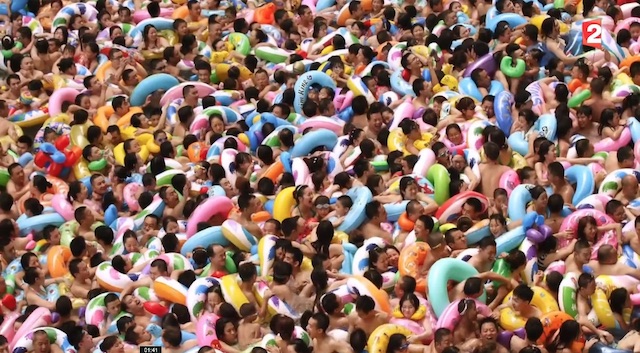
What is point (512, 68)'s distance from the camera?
14.5 meters

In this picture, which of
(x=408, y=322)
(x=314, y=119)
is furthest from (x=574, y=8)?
(x=408, y=322)

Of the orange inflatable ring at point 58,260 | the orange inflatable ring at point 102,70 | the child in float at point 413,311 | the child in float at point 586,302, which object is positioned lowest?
the orange inflatable ring at point 58,260

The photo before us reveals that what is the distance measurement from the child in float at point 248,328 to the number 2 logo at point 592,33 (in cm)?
514

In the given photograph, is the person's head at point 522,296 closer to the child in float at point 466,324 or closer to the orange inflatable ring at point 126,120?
the child in float at point 466,324

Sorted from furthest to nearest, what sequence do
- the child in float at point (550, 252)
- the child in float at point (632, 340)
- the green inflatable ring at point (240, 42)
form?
the green inflatable ring at point (240, 42), the child in float at point (550, 252), the child in float at point (632, 340)

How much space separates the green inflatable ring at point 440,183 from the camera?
12789 millimetres

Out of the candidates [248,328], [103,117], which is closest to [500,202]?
[248,328]

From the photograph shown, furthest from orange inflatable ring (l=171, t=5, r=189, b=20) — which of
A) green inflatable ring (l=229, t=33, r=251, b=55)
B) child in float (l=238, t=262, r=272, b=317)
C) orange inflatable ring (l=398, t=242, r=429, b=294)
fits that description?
orange inflatable ring (l=398, t=242, r=429, b=294)

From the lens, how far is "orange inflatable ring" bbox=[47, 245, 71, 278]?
42.4 feet

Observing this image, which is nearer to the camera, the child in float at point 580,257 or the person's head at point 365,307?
the person's head at point 365,307

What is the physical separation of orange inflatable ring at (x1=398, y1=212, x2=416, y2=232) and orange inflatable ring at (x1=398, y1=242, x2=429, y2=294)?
390mm

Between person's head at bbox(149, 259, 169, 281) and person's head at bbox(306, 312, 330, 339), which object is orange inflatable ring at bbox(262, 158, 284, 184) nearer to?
person's head at bbox(149, 259, 169, 281)

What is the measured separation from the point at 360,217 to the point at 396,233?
369mm
